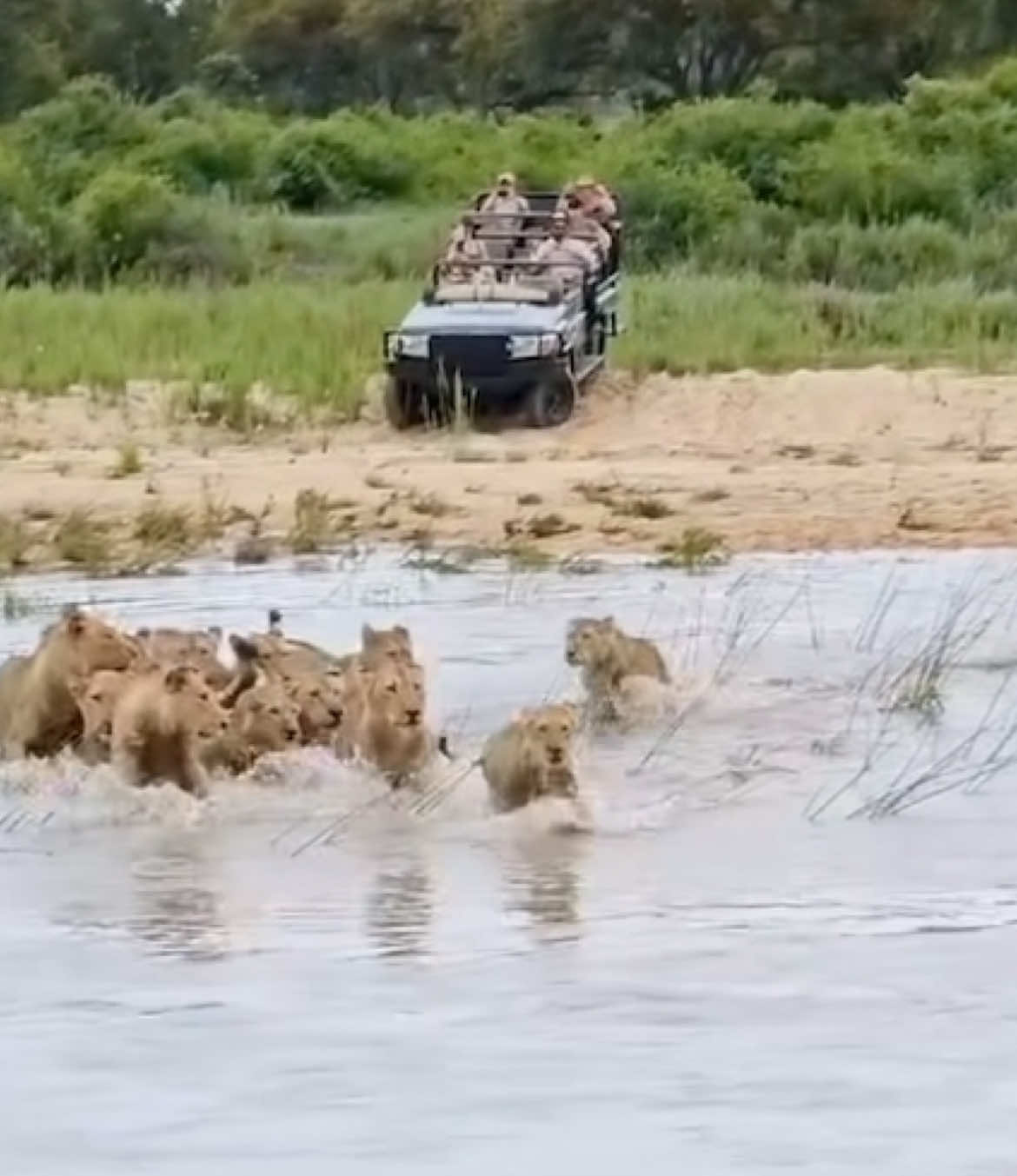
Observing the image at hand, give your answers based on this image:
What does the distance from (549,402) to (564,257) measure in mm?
1293

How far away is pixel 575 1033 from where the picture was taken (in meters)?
8.47

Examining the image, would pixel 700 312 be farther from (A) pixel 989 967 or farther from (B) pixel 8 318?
(A) pixel 989 967

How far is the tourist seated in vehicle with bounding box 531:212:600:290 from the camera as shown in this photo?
78.3ft

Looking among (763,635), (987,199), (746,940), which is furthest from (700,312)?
(746,940)

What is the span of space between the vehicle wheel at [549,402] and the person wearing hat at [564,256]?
826 millimetres

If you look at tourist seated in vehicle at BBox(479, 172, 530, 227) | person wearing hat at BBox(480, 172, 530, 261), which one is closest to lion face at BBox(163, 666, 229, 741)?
person wearing hat at BBox(480, 172, 530, 261)

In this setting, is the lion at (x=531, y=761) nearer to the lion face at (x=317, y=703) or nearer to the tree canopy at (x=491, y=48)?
the lion face at (x=317, y=703)

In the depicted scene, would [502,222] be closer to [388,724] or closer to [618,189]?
[618,189]

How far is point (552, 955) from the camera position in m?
9.34

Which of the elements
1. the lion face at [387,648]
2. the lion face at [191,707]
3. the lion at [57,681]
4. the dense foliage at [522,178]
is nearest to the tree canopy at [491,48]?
the dense foliage at [522,178]

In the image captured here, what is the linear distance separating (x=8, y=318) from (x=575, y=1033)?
19.6 m

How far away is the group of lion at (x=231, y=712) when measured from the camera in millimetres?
11117

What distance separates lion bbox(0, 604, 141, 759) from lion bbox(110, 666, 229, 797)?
1.23ft

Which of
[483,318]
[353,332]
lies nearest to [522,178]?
[353,332]
